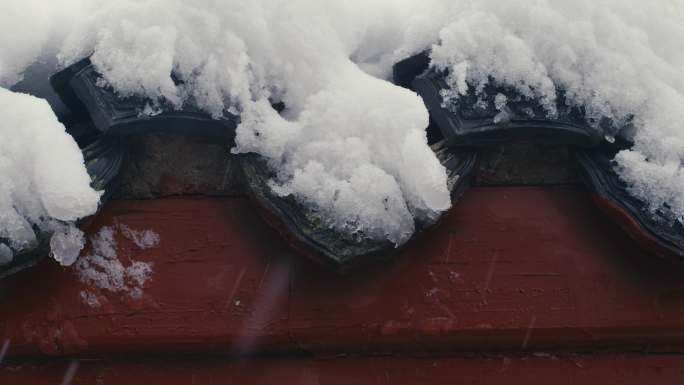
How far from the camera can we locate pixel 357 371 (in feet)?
2.92

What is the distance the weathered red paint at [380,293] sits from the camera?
860mm

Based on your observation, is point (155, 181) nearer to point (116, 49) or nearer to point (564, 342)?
point (116, 49)

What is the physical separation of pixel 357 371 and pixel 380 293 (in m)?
0.11

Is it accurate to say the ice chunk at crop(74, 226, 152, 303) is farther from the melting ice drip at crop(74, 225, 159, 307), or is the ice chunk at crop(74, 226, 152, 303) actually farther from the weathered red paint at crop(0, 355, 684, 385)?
the weathered red paint at crop(0, 355, 684, 385)

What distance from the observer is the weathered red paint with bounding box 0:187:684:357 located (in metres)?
0.86

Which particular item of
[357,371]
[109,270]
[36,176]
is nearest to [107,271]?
[109,270]

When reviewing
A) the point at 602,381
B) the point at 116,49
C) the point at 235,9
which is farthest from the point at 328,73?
the point at 602,381

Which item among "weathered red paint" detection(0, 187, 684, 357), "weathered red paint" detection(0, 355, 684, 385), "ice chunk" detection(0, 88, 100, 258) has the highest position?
"ice chunk" detection(0, 88, 100, 258)

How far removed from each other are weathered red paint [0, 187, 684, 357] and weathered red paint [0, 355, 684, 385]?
0.02 metres

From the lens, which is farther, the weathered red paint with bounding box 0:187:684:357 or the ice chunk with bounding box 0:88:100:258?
the weathered red paint with bounding box 0:187:684:357

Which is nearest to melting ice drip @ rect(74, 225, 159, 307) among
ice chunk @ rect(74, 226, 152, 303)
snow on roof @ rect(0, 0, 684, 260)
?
ice chunk @ rect(74, 226, 152, 303)

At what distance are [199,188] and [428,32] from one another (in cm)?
40

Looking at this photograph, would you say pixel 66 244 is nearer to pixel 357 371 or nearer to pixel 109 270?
pixel 109 270

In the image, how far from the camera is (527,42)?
936 mm
